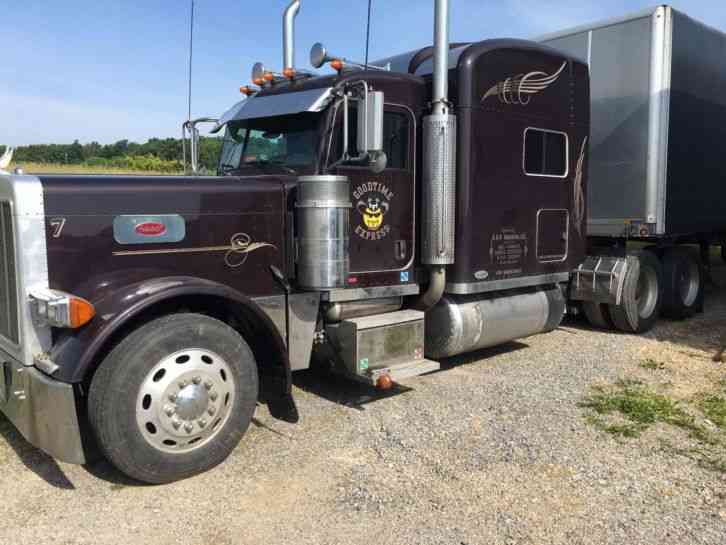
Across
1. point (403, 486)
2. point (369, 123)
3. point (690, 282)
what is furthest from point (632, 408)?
point (690, 282)

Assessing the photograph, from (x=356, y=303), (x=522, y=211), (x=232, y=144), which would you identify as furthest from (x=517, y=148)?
(x=232, y=144)

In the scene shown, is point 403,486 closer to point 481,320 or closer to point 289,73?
point 481,320

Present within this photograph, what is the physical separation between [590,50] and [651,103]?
1053 mm

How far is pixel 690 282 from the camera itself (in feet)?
30.6

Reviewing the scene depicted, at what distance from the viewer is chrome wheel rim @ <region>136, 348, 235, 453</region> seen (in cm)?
389

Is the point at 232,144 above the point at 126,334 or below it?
above

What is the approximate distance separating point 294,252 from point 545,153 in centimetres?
297

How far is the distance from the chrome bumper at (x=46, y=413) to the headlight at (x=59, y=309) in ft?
1.05

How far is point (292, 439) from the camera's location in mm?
4727

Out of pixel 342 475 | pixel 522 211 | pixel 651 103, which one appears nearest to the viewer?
pixel 342 475

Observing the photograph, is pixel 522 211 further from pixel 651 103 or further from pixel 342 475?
pixel 342 475

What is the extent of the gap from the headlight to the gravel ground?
1016mm

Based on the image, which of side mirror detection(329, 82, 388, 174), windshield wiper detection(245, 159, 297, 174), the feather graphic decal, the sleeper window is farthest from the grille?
the sleeper window

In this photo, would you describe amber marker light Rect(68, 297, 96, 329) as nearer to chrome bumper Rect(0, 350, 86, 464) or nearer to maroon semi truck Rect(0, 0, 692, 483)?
maroon semi truck Rect(0, 0, 692, 483)
